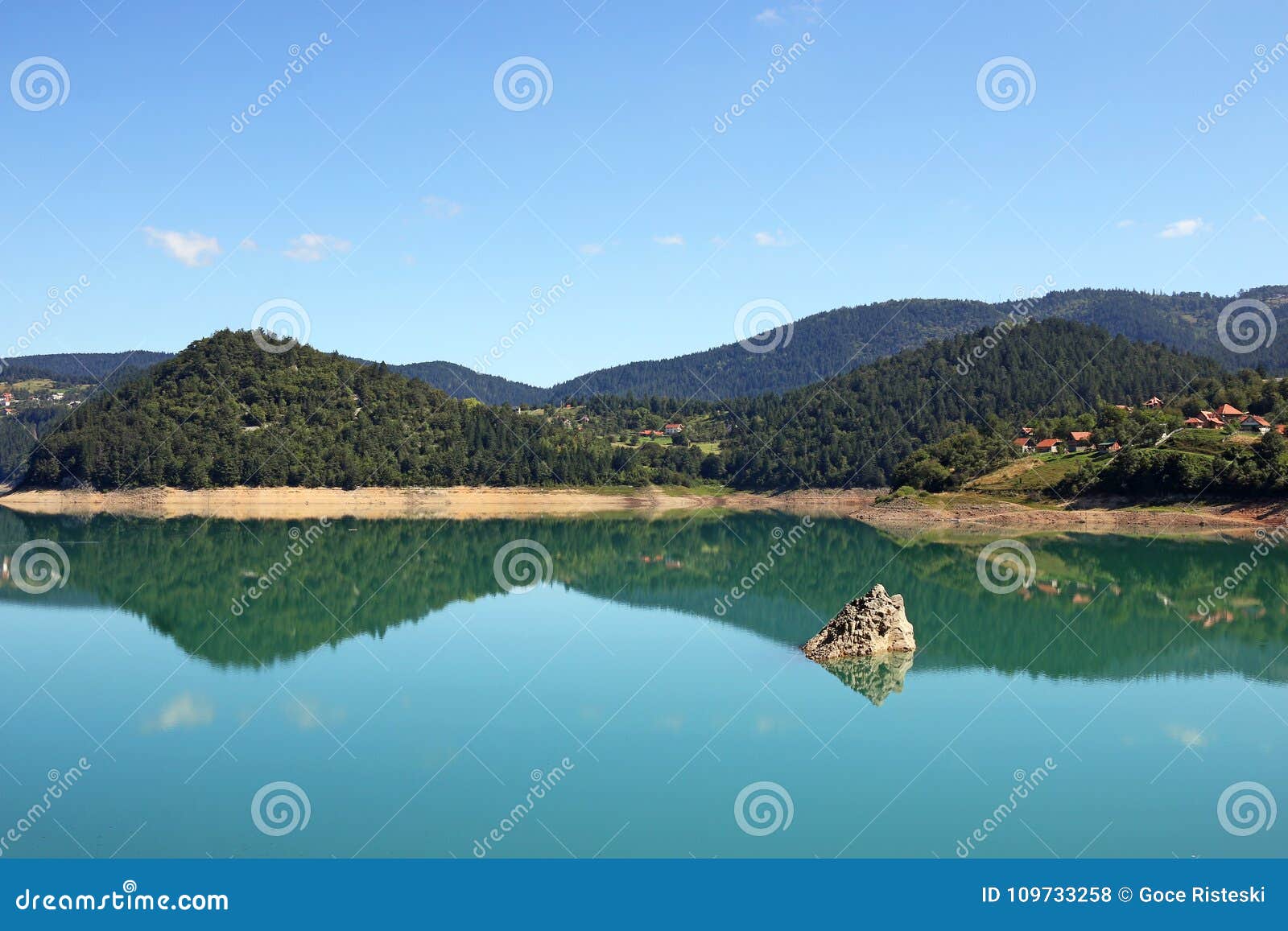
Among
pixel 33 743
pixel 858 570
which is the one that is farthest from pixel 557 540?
pixel 33 743

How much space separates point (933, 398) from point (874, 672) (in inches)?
5045

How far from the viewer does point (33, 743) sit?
18516 mm

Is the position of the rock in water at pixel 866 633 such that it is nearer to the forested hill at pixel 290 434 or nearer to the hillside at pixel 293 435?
the forested hill at pixel 290 434

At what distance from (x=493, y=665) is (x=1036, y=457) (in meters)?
80.5

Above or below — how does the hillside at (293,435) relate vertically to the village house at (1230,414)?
below

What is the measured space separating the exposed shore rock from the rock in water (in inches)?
10.7

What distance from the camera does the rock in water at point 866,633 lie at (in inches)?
1055

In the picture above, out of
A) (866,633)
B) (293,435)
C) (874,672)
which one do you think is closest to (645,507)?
(293,435)

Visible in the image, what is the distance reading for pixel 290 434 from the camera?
410ft

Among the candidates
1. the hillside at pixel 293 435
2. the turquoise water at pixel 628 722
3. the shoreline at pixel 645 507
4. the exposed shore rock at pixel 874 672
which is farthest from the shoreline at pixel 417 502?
the exposed shore rock at pixel 874 672

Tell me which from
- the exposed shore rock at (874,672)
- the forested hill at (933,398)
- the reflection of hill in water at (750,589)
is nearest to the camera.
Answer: the exposed shore rock at (874,672)

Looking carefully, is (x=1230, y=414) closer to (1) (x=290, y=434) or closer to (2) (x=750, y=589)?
(2) (x=750, y=589)

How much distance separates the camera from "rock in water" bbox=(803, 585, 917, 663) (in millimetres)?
26797

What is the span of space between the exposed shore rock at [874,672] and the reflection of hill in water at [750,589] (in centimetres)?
30
